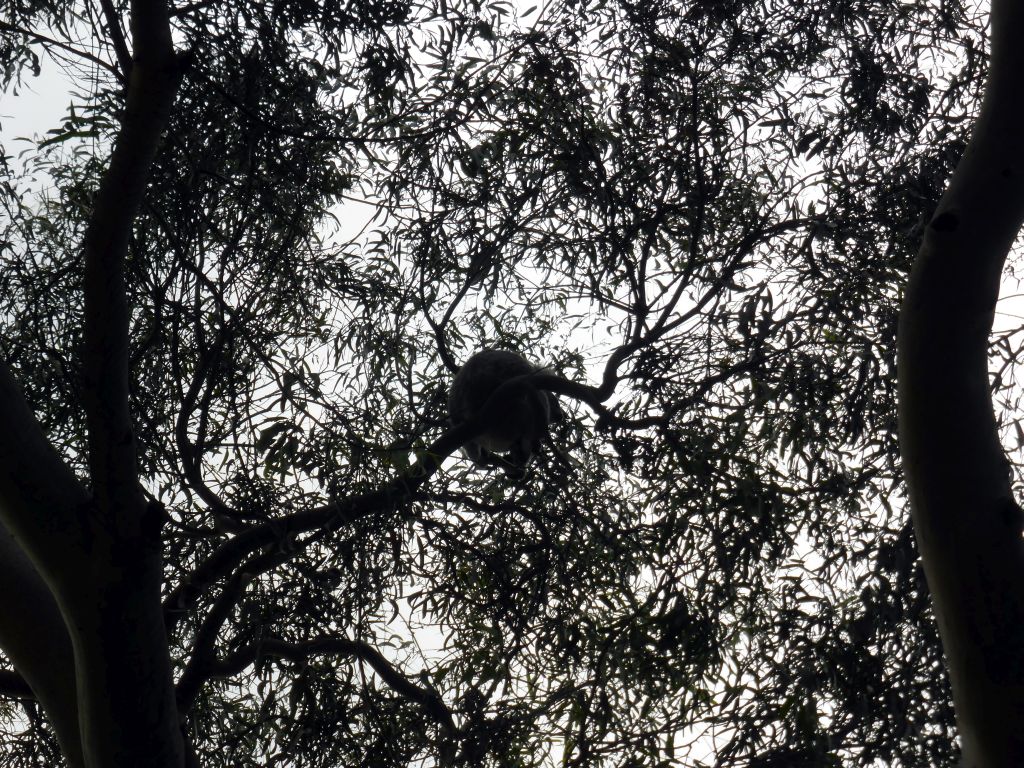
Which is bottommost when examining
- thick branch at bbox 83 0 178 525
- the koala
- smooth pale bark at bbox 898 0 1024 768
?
smooth pale bark at bbox 898 0 1024 768

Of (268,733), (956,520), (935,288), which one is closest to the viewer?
(956,520)

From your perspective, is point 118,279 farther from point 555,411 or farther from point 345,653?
point 555,411

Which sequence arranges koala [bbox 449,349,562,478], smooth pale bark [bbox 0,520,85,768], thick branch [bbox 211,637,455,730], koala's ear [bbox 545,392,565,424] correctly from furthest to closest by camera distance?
koala's ear [bbox 545,392,565,424] < koala [bbox 449,349,562,478] < thick branch [bbox 211,637,455,730] < smooth pale bark [bbox 0,520,85,768]

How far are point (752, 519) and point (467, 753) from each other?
133 centimetres

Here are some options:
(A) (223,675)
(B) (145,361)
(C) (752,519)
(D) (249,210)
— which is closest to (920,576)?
(C) (752,519)

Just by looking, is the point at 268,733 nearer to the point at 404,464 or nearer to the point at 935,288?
the point at 404,464

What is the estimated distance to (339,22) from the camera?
3.42 m

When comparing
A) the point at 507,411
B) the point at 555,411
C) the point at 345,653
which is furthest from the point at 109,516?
the point at 555,411

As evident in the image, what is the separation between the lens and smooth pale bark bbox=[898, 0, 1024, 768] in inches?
68.8

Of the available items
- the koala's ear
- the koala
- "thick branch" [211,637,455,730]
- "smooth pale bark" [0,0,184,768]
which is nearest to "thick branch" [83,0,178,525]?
"smooth pale bark" [0,0,184,768]

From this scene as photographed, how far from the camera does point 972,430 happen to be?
190 cm

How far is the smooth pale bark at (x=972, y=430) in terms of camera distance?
175 centimetres

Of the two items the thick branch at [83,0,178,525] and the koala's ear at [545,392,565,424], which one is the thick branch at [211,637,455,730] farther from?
the koala's ear at [545,392,565,424]

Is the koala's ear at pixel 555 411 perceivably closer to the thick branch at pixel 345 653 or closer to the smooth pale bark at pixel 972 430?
the thick branch at pixel 345 653
